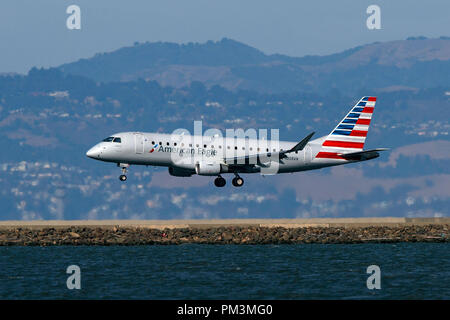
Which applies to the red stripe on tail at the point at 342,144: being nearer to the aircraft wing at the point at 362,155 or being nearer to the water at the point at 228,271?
the aircraft wing at the point at 362,155

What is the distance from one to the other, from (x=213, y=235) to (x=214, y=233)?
1.91 feet

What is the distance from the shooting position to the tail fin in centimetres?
8394

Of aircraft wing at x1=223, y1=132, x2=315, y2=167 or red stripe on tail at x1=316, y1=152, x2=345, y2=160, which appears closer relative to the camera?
aircraft wing at x1=223, y1=132, x2=315, y2=167

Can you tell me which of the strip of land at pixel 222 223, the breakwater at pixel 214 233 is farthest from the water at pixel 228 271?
the strip of land at pixel 222 223

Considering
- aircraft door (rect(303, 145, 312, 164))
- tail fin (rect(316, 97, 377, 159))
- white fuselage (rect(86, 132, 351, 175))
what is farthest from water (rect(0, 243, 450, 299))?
tail fin (rect(316, 97, 377, 159))

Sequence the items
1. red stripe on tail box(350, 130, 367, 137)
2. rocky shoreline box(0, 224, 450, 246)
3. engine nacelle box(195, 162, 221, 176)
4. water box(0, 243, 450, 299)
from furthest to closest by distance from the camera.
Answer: red stripe on tail box(350, 130, 367, 137) < engine nacelle box(195, 162, 221, 176) < rocky shoreline box(0, 224, 450, 246) < water box(0, 243, 450, 299)

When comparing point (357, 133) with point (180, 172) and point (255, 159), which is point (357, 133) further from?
point (180, 172)

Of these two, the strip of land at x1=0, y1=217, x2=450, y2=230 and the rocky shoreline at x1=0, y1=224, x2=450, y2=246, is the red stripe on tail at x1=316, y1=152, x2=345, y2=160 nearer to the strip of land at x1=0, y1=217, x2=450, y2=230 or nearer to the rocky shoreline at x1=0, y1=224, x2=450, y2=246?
the strip of land at x1=0, y1=217, x2=450, y2=230

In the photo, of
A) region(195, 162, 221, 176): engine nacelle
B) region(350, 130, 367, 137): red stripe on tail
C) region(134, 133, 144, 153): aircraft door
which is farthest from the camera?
region(350, 130, 367, 137): red stripe on tail

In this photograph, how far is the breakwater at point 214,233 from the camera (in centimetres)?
7606

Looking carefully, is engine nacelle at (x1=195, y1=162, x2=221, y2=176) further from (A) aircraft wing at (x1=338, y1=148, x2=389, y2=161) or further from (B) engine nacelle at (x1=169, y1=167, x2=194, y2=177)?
(A) aircraft wing at (x1=338, y1=148, x2=389, y2=161)

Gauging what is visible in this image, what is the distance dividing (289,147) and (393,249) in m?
14.3

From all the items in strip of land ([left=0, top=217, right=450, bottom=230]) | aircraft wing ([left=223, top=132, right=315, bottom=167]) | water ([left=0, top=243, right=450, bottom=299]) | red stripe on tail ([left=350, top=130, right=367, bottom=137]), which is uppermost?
red stripe on tail ([left=350, top=130, right=367, bottom=137])

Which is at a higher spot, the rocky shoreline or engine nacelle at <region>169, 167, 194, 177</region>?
engine nacelle at <region>169, 167, 194, 177</region>
